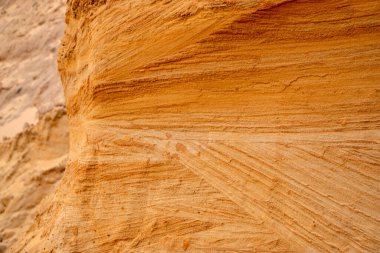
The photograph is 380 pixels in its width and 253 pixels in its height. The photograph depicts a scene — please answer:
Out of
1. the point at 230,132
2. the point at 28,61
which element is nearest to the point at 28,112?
the point at 28,61

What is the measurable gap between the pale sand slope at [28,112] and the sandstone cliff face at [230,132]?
167cm

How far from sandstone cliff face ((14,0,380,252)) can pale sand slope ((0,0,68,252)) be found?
167 cm

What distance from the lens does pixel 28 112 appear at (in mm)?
4645

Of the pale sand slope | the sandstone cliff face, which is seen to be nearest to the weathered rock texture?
the pale sand slope

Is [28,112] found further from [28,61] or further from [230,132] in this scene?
Result: [230,132]

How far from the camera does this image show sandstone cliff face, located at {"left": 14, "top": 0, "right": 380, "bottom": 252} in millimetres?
1823

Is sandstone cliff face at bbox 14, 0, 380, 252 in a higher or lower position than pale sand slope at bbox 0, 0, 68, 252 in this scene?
higher

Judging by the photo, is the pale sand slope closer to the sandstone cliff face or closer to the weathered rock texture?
the weathered rock texture

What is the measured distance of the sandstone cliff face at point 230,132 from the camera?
1.82 meters

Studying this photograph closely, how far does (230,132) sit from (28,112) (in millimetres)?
3192

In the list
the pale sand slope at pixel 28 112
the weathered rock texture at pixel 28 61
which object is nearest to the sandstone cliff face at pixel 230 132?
the pale sand slope at pixel 28 112

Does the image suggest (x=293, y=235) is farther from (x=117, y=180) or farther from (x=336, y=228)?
(x=117, y=180)

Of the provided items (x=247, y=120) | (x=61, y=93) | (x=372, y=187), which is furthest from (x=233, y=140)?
(x=61, y=93)

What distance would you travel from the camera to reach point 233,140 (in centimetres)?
196
